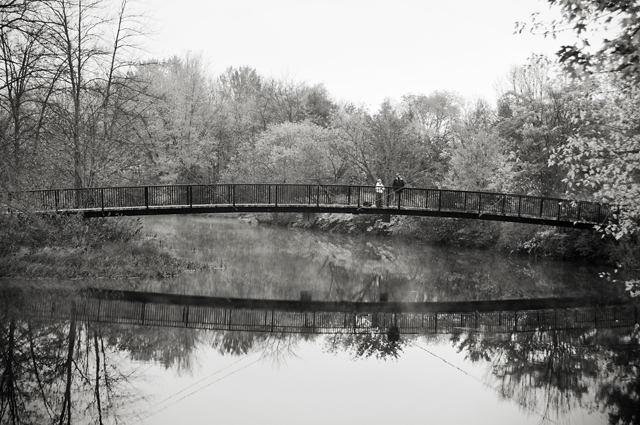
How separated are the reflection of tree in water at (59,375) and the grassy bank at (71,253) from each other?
566 centimetres

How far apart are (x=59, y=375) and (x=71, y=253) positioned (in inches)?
404

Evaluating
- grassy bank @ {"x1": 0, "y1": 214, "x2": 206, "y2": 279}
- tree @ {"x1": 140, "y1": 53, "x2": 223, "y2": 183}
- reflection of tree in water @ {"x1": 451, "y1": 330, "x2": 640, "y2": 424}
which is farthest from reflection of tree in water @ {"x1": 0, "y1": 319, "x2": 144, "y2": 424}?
tree @ {"x1": 140, "y1": 53, "x2": 223, "y2": 183}

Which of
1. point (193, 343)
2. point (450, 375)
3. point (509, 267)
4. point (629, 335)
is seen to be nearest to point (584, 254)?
point (509, 267)

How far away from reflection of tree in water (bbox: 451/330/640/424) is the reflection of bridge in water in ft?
3.69

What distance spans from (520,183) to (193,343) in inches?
778

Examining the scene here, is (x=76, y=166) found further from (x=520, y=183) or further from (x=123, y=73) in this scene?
(x=520, y=183)

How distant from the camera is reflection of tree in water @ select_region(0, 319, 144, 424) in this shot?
27.8ft

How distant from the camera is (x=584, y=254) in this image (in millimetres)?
26188

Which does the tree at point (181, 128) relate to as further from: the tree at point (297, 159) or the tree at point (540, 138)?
the tree at point (540, 138)

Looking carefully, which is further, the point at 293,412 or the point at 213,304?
the point at 213,304

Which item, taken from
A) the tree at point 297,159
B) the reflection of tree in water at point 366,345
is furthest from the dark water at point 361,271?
the tree at point 297,159

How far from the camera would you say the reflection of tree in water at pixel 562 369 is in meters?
9.46

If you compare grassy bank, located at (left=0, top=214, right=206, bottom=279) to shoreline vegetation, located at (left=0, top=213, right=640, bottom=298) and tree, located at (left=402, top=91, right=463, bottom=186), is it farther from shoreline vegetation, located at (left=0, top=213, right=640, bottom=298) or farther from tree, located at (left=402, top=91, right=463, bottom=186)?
tree, located at (left=402, top=91, right=463, bottom=186)

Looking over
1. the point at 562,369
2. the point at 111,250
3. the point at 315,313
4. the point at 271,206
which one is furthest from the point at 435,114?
the point at 562,369
